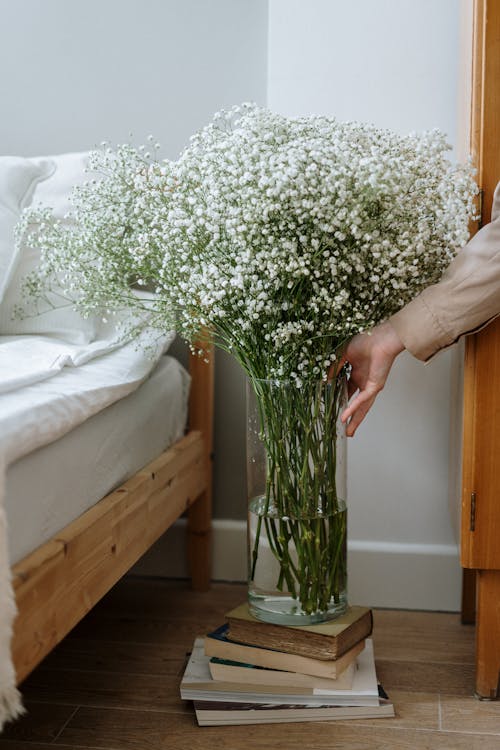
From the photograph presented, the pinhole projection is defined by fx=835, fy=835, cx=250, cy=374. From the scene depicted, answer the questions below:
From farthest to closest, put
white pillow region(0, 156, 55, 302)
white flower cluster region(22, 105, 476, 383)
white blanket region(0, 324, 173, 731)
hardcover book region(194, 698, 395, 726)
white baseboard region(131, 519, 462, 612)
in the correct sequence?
white baseboard region(131, 519, 462, 612) < white pillow region(0, 156, 55, 302) < hardcover book region(194, 698, 395, 726) < white flower cluster region(22, 105, 476, 383) < white blanket region(0, 324, 173, 731)

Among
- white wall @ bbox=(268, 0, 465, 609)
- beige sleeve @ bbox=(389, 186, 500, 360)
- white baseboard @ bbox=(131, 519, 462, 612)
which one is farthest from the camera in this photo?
white baseboard @ bbox=(131, 519, 462, 612)

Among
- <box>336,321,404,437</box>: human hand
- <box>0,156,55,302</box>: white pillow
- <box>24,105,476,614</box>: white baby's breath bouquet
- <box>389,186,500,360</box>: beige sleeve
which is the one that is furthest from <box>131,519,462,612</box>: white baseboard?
<box>0,156,55,302</box>: white pillow

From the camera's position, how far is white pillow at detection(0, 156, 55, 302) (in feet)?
5.15

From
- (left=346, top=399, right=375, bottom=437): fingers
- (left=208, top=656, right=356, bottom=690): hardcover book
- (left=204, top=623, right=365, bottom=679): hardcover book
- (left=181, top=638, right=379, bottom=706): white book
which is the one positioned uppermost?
(left=346, top=399, right=375, bottom=437): fingers

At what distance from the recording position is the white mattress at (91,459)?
3.54 feet

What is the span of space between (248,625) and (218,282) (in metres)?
0.60

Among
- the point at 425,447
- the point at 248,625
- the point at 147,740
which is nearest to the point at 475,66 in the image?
the point at 425,447

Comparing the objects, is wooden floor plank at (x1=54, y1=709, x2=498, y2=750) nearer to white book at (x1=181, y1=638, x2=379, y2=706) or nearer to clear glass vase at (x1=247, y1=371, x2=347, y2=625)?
white book at (x1=181, y1=638, x2=379, y2=706)

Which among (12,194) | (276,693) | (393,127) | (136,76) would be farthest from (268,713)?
(136,76)

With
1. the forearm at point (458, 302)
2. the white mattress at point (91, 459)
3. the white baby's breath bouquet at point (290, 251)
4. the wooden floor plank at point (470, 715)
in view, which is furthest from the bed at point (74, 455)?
the wooden floor plank at point (470, 715)

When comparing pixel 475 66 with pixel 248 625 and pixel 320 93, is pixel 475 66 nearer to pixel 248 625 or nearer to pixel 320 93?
pixel 320 93

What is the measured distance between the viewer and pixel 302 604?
1.39 meters

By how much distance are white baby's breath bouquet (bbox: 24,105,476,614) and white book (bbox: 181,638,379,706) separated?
0.52 feet

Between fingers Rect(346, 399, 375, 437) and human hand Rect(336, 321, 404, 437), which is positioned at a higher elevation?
human hand Rect(336, 321, 404, 437)
